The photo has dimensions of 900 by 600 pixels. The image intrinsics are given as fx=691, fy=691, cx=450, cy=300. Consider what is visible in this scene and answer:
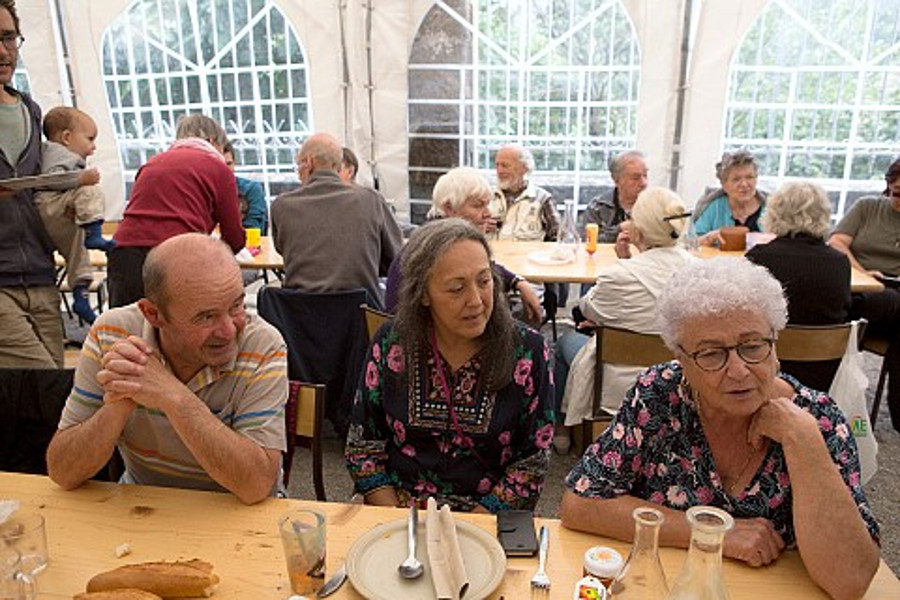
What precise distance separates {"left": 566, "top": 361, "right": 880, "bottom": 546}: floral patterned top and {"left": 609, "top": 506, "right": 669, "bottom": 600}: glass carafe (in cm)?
35

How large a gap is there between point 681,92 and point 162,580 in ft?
17.3

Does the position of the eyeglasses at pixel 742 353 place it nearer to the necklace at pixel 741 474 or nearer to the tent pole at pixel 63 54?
the necklace at pixel 741 474

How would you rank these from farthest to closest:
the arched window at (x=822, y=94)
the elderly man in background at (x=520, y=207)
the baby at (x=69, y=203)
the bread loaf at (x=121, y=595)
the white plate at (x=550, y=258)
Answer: the arched window at (x=822, y=94)
the elderly man in background at (x=520, y=207)
the white plate at (x=550, y=258)
the baby at (x=69, y=203)
the bread loaf at (x=121, y=595)

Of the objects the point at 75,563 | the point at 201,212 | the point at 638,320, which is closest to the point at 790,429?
the point at 75,563

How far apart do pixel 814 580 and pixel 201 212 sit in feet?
9.09

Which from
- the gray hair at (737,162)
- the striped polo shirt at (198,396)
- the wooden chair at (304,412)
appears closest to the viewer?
the striped polo shirt at (198,396)

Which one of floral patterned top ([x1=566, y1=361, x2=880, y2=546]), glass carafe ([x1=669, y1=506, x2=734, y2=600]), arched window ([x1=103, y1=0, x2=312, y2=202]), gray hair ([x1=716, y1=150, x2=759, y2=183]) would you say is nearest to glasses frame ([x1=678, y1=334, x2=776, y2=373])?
floral patterned top ([x1=566, y1=361, x2=880, y2=546])

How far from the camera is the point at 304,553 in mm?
1237

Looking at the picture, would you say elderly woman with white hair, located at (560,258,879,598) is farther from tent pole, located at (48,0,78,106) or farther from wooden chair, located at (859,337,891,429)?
tent pole, located at (48,0,78,106)

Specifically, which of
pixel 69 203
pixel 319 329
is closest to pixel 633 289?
pixel 319 329

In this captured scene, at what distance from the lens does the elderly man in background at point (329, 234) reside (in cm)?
330

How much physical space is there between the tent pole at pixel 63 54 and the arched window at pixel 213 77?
11.3 inches

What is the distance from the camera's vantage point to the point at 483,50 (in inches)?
227

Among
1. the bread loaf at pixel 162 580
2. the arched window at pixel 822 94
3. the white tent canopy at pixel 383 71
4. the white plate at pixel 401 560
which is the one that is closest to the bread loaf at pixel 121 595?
the bread loaf at pixel 162 580
